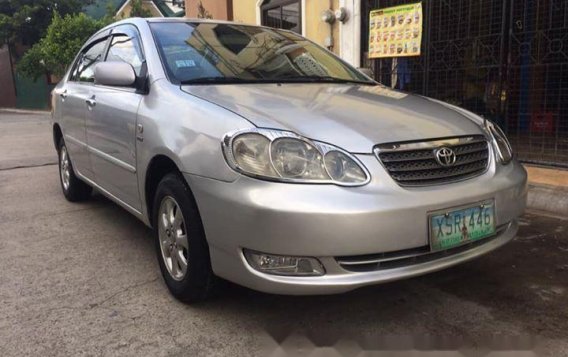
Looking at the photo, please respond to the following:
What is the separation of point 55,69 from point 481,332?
22223 mm

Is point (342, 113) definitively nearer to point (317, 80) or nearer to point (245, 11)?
point (317, 80)

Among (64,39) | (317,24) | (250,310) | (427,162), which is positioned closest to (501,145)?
(427,162)

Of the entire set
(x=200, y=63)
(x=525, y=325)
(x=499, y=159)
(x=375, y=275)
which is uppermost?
(x=200, y=63)

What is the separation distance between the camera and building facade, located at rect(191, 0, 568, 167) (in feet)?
19.5

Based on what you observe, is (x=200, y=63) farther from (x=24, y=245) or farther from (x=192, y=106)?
(x=24, y=245)

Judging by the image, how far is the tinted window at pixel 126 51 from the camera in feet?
11.4

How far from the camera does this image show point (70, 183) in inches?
202

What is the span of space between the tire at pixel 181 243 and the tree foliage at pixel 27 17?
27.3 metres

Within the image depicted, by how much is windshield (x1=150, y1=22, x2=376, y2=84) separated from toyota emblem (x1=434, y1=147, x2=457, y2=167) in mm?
1149

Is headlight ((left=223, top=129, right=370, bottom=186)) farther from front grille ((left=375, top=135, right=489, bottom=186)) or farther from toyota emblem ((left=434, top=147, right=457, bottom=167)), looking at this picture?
toyota emblem ((left=434, top=147, right=457, bottom=167))

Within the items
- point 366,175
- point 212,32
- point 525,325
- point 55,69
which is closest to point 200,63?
point 212,32

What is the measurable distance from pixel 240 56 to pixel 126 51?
0.90m

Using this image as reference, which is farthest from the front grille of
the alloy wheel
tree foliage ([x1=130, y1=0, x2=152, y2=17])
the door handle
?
tree foliage ([x1=130, y1=0, x2=152, y2=17])

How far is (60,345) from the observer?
8.25 ft
